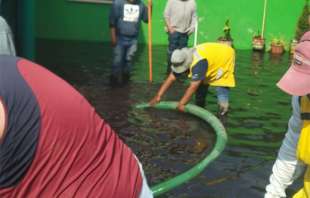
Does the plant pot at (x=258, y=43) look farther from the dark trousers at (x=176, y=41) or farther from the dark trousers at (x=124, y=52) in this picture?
the dark trousers at (x=124, y=52)

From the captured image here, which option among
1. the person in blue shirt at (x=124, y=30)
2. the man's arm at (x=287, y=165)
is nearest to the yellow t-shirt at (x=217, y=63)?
the person in blue shirt at (x=124, y=30)

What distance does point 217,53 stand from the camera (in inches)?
280

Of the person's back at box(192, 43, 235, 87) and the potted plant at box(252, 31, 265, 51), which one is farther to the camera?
the potted plant at box(252, 31, 265, 51)

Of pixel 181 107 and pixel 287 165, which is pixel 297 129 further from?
pixel 181 107

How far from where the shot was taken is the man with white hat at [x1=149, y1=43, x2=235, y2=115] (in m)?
6.72

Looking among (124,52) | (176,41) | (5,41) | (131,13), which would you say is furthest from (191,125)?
(176,41)

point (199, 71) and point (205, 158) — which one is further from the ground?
point (199, 71)

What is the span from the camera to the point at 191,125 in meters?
6.77

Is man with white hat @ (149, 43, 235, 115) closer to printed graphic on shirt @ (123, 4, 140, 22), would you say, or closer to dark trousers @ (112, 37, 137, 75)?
dark trousers @ (112, 37, 137, 75)

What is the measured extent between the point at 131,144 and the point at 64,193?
4063 millimetres

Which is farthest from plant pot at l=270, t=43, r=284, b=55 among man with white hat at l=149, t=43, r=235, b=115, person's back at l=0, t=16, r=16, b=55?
person's back at l=0, t=16, r=16, b=55

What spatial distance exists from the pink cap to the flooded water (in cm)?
218

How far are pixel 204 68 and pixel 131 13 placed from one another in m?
2.89

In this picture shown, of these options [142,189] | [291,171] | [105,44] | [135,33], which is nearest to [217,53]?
[135,33]
